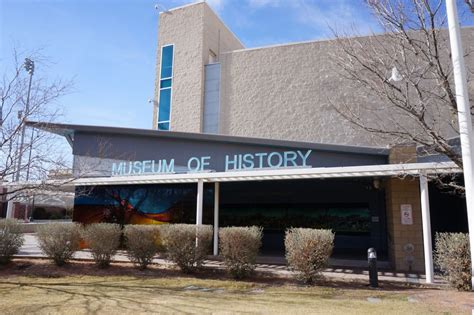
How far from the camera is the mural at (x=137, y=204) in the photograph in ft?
57.4

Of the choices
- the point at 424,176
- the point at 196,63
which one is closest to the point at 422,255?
Answer: the point at 424,176

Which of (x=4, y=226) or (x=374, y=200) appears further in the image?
(x=374, y=200)

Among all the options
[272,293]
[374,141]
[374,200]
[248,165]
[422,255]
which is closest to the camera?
[272,293]

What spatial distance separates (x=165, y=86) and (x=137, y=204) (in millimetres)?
11182

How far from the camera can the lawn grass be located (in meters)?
7.43

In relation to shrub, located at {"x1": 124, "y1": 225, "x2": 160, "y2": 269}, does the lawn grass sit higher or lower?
lower

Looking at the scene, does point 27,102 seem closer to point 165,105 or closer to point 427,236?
point 427,236

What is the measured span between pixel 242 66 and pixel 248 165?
10839mm

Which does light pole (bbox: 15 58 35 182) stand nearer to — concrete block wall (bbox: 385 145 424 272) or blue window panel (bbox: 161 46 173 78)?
concrete block wall (bbox: 385 145 424 272)

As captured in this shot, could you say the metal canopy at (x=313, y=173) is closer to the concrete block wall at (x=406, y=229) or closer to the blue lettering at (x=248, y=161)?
the concrete block wall at (x=406, y=229)

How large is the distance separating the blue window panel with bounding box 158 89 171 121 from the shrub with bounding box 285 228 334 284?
17649 millimetres

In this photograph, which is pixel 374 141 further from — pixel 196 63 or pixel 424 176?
pixel 196 63

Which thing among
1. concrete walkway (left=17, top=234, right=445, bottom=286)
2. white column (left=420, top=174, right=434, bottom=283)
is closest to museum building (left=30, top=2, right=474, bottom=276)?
white column (left=420, top=174, right=434, bottom=283)

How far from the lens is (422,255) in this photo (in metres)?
12.7
